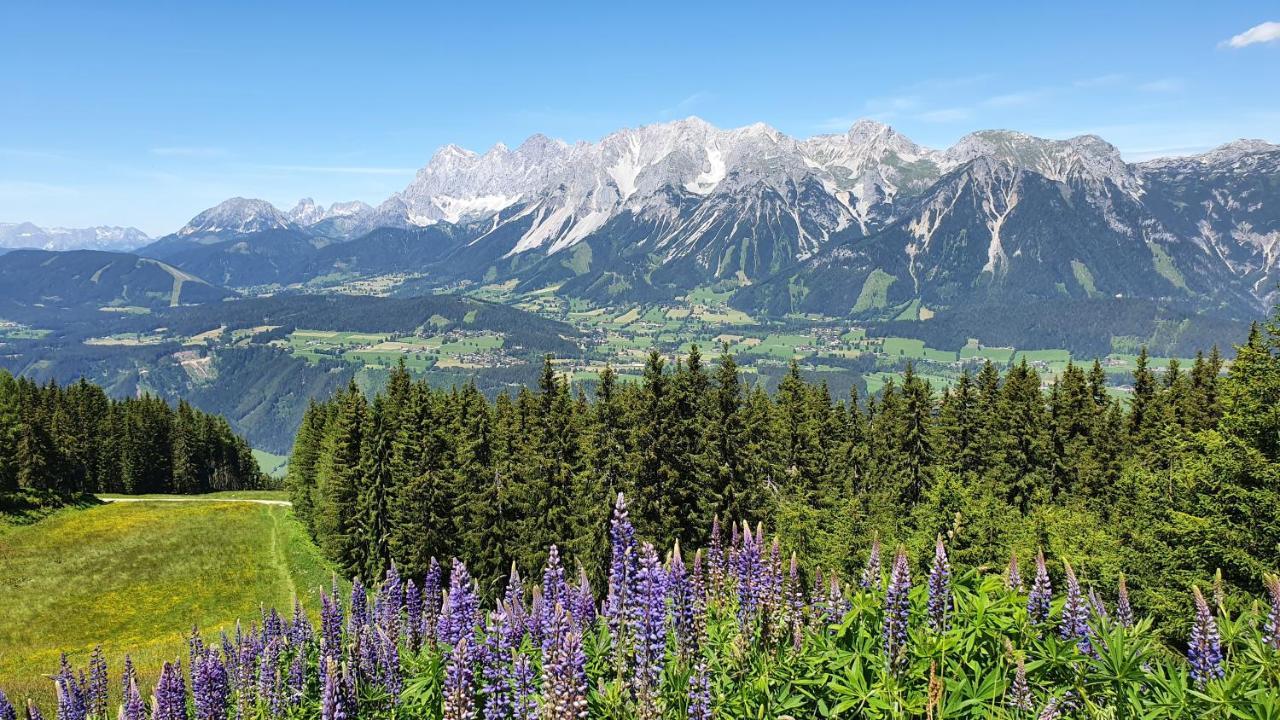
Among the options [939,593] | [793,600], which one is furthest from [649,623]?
[939,593]

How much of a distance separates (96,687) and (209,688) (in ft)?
14.0

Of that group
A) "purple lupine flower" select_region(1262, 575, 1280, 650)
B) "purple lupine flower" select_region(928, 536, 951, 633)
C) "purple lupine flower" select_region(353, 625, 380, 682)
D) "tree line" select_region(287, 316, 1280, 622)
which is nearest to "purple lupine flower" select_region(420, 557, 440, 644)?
"purple lupine flower" select_region(353, 625, 380, 682)

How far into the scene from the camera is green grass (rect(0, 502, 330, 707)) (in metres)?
36.9

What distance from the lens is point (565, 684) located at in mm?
5758

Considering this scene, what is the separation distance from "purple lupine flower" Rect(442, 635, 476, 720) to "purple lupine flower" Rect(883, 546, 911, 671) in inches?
155

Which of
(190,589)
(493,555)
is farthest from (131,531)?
(493,555)

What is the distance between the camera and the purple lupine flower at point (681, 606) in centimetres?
709

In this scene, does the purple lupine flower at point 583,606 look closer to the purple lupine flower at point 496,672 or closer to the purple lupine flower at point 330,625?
the purple lupine flower at point 496,672

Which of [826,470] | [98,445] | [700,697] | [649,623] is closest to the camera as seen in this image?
[700,697]

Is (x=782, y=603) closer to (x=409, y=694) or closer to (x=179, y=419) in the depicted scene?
(x=409, y=694)

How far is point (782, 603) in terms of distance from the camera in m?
7.88

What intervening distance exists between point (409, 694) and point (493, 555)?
36.4m

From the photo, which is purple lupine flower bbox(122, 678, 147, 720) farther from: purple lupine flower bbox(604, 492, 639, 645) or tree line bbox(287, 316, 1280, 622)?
tree line bbox(287, 316, 1280, 622)

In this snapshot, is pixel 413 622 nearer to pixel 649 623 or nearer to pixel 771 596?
pixel 649 623
